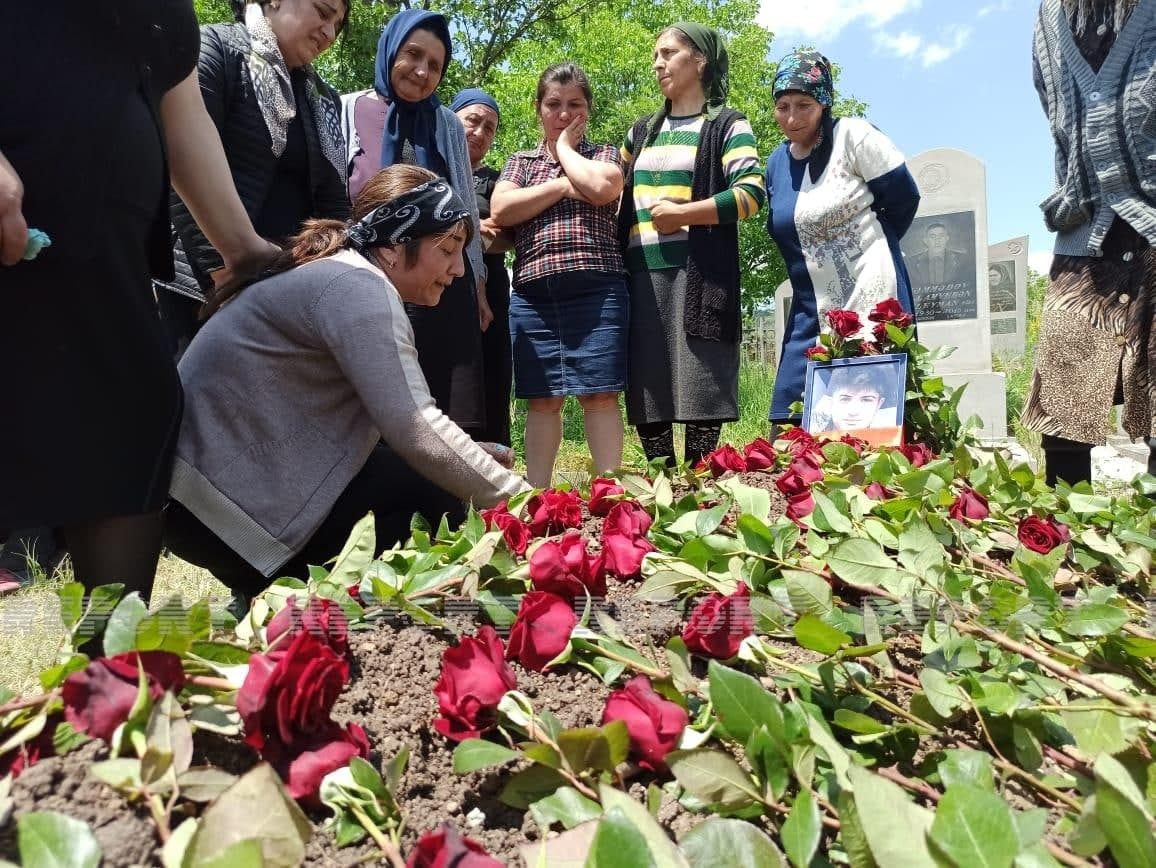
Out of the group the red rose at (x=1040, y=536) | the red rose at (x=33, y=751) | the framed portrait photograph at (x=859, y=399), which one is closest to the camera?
the red rose at (x=33, y=751)

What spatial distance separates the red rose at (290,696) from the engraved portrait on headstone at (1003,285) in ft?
42.4

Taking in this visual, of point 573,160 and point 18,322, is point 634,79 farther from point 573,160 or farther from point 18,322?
point 18,322

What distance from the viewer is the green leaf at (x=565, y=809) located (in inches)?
26.6

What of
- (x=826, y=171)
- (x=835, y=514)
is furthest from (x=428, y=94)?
(x=835, y=514)

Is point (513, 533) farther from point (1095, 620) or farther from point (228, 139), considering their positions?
point (228, 139)

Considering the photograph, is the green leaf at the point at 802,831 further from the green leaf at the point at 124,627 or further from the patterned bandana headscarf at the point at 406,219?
the patterned bandana headscarf at the point at 406,219

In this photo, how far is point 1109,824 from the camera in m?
0.56

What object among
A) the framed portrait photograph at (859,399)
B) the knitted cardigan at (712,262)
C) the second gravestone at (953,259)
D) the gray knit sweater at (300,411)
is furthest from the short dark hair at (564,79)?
the second gravestone at (953,259)

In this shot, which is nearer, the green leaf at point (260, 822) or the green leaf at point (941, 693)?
the green leaf at point (260, 822)

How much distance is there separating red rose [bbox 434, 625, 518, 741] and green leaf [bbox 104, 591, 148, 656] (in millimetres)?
254

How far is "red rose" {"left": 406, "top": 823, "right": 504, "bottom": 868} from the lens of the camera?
0.59 m

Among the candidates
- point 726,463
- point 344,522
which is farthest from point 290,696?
point 726,463

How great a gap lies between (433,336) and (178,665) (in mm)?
2179

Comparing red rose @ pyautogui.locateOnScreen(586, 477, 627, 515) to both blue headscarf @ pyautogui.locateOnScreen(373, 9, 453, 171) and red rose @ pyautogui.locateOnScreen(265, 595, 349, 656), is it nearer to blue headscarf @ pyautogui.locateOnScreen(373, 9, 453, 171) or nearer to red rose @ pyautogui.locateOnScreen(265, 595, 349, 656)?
red rose @ pyautogui.locateOnScreen(265, 595, 349, 656)
